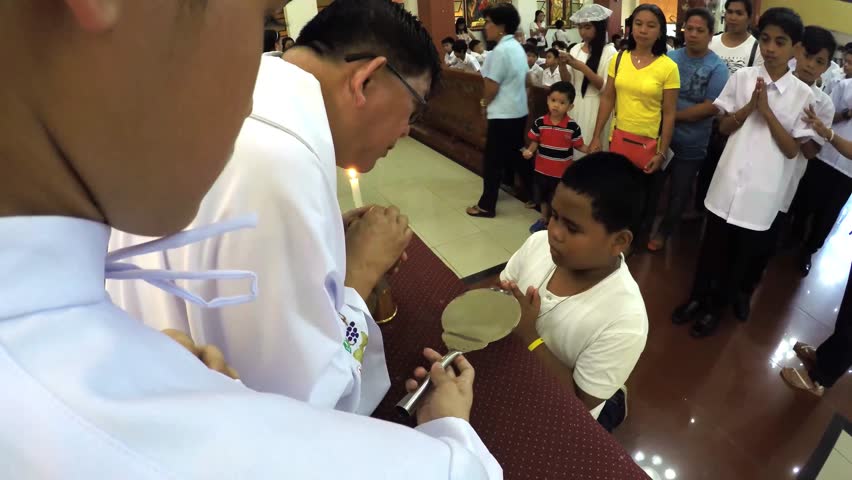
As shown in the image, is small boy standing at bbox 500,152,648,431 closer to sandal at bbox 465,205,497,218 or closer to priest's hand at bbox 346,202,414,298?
priest's hand at bbox 346,202,414,298

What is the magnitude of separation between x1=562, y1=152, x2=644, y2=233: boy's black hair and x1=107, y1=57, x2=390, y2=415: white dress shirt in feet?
3.11

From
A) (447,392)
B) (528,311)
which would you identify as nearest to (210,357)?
(447,392)

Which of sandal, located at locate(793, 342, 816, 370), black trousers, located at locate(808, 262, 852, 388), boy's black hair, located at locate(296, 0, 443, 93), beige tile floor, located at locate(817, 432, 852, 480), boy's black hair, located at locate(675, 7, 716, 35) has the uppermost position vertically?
boy's black hair, located at locate(296, 0, 443, 93)

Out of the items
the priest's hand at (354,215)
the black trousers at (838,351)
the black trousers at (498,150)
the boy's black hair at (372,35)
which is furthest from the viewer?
the black trousers at (498,150)

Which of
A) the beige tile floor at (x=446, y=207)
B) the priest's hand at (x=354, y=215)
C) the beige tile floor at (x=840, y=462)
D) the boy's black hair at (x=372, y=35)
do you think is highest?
the boy's black hair at (x=372, y=35)

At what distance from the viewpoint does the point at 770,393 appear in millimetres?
2385

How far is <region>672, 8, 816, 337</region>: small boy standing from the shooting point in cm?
248

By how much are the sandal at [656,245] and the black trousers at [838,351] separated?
4.71 feet

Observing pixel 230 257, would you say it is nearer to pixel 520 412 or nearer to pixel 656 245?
pixel 520 412

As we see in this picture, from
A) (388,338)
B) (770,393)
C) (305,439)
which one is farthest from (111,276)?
(770,393)

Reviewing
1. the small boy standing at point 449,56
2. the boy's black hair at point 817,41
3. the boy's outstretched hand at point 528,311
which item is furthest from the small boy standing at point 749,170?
the small boy standing at point 449,56

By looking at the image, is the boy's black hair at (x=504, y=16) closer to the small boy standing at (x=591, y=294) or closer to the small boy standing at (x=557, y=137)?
the small boy standing at (x=557, y=137)

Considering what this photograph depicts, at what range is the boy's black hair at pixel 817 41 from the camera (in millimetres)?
2697

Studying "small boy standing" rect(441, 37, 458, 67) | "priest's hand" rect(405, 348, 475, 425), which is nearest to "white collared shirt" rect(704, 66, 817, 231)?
"priest's hand" rect(405, 348, 475, 425)
